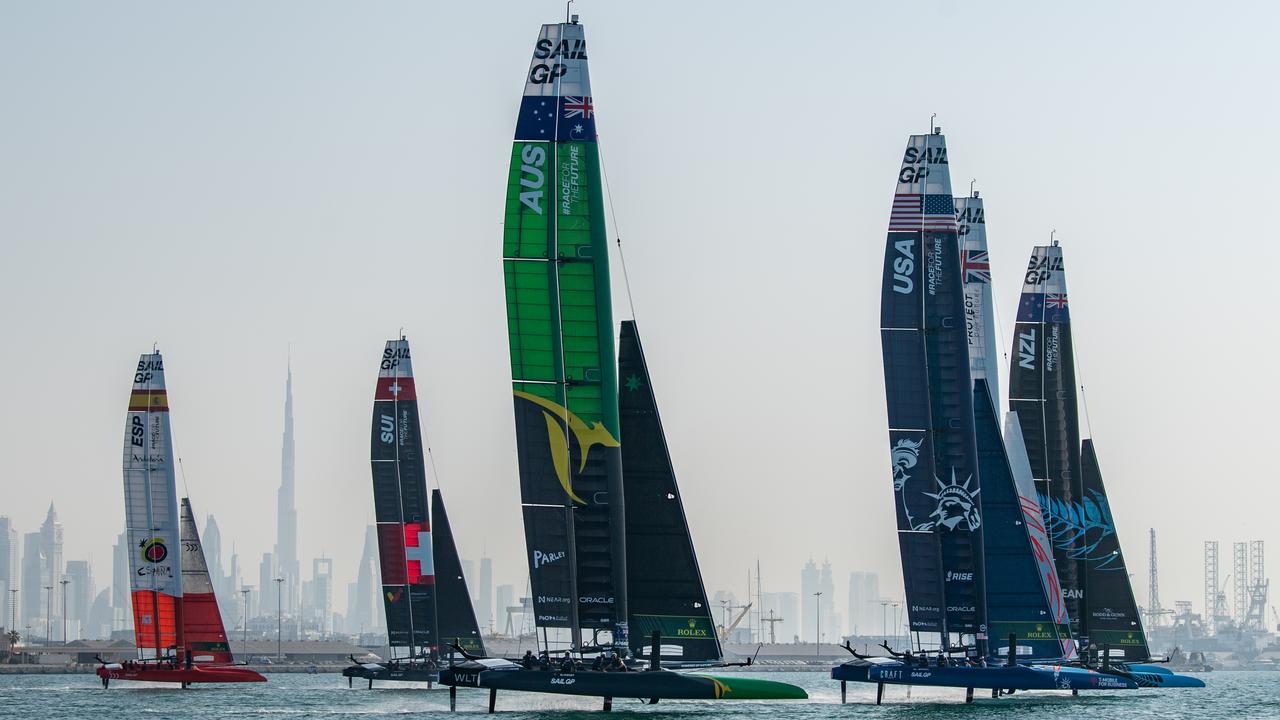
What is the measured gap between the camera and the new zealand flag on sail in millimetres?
59656

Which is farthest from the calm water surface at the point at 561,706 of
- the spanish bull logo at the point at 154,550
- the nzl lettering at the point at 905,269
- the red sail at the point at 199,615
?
the nzl lettering at the point at 905,269

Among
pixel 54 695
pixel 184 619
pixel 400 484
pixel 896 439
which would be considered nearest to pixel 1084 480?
pixel 896 439

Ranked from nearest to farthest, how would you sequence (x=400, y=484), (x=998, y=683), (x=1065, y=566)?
(x=998, y=683), (x=1065, y=566), (x=400, y=484)

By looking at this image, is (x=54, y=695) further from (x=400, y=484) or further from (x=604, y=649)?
(x=604, y=649)

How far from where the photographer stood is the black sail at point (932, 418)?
47.0 meters

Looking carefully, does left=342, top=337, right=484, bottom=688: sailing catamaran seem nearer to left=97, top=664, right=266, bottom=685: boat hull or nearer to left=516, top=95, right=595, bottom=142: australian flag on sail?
left=97, top=664, right=266, bottom=685: boat hull

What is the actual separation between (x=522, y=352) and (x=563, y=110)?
509 centimetres

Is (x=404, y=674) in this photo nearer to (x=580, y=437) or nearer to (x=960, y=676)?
(x=960, y=676)

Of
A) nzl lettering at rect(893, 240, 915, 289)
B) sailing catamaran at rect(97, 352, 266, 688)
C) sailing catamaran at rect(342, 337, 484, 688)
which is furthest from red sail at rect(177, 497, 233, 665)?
nzl lettering at rect(893, 240, 915, 289)

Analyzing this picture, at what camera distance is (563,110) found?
136ft

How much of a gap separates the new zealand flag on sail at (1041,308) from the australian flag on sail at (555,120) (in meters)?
22.2

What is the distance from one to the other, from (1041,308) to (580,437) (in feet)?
74.8

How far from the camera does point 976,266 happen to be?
58.2 m

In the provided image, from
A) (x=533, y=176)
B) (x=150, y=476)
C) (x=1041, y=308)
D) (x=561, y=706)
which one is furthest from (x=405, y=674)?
(x=533, y=176)
